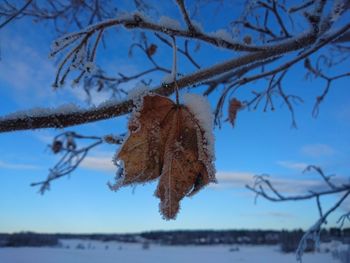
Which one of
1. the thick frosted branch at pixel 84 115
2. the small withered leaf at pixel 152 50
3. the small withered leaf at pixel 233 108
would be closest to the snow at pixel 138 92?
the thick frosted branch at pixel 84 115

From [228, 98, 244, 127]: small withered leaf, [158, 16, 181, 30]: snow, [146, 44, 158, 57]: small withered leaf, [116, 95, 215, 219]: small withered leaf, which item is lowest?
[116, 95, 215, 219]: small withered leaf

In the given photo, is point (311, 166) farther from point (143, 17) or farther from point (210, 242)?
point (210, 242)

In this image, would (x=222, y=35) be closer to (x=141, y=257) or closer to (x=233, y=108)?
(x=233, y=108)

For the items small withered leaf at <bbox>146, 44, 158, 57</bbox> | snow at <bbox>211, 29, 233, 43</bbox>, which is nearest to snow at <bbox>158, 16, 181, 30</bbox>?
snow at <bbox>211, 29, 233, 43</bbox>

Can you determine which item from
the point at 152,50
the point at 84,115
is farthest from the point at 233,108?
the point at 84,115

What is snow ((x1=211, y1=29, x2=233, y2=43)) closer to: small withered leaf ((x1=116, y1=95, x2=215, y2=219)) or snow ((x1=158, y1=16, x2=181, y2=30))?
snow ((x1=158, y1=16, x2=181, y2=30))

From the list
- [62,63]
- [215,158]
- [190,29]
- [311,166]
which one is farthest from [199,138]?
[311,166]
